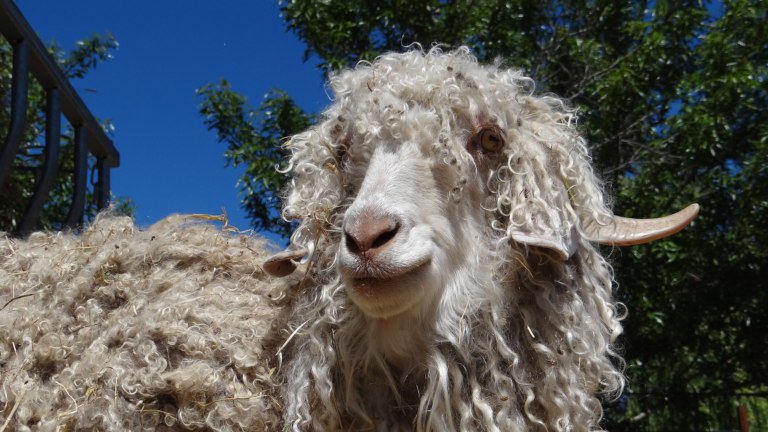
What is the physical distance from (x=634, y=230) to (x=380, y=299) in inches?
42.6

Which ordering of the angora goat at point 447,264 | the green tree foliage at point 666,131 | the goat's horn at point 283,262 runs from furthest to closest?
the green tree foliage at point 666,131 → the goat's horn at point 283,262 → the angora goat at point 447,264

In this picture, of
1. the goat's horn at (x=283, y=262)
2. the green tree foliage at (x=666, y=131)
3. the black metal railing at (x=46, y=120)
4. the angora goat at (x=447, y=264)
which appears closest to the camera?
the angora goat at (x=447, y=264)

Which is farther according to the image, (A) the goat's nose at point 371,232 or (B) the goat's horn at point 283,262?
(B) the goat's horn at point 283,262

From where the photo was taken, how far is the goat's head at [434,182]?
7.10 ft

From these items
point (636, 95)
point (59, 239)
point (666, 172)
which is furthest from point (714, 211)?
point (59, 239)

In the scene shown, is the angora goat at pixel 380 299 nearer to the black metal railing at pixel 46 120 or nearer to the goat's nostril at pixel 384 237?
the goat's nostril at pixel 384 237

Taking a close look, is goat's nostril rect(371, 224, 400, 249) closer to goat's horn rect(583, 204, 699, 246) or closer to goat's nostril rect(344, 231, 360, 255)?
goat's nostril rect(344, 231, 360, 255)

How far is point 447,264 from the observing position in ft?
7.63

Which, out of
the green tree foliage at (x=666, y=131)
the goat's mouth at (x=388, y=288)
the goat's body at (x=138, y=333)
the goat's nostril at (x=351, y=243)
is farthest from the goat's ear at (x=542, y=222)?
the green tree foliage at (x=666, y=131)

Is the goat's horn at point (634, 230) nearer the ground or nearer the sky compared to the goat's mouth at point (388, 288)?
nearer the sky

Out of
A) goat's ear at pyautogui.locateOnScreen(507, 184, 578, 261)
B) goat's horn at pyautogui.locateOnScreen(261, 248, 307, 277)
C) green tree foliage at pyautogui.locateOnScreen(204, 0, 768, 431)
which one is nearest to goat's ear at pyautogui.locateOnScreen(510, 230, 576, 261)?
goat's ear at pyautogui.locateOnScreen(507, 184, 578, 261)

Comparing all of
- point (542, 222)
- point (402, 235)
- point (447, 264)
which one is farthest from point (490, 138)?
point (402, 235)

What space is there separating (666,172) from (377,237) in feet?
20.9

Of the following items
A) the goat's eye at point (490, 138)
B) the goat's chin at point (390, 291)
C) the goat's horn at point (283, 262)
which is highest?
the goat's eye at point (490, 138)
